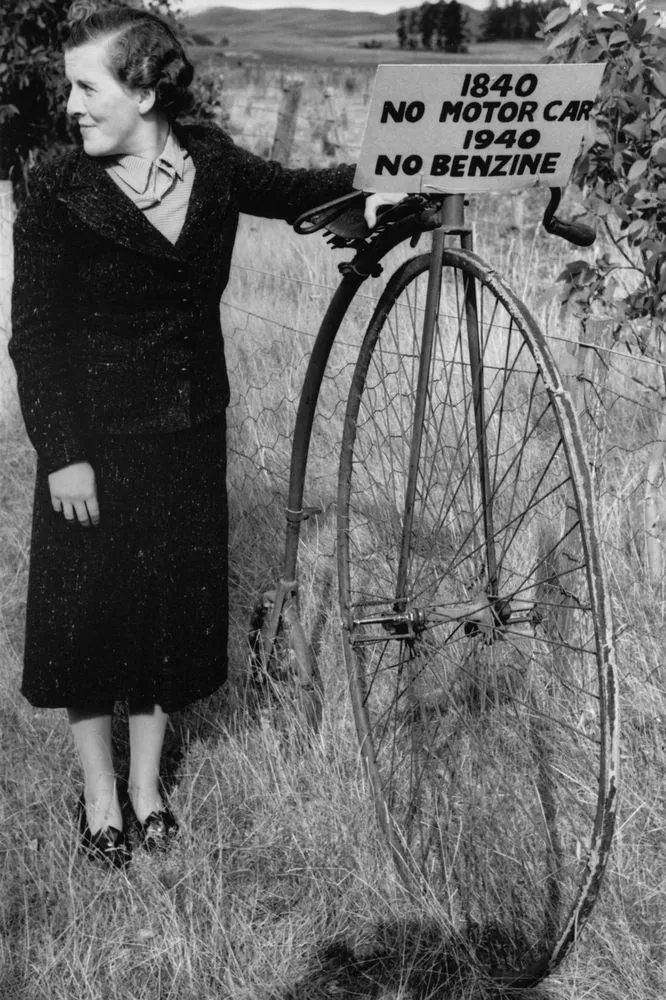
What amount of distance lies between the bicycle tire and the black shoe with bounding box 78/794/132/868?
56 centimetres

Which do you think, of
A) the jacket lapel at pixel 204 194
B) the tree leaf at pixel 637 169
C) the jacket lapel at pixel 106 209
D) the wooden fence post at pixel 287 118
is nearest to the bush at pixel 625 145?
the tree leaf at pixel 637 169

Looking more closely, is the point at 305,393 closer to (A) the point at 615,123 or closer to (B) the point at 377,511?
(B) the point at 377,511

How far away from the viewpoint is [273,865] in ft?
8.07

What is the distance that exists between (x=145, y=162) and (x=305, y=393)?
0.63m

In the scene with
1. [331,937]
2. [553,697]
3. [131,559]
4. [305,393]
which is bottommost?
[331,937]

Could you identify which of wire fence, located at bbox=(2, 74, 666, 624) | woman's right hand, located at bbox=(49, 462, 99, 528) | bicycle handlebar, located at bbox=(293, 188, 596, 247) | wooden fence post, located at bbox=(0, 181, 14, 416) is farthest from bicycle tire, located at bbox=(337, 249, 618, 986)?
wooden fence post, located at bbox=(0, 181, 14, 416)

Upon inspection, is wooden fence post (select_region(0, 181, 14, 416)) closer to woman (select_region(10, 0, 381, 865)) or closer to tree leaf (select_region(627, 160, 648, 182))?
woman (select_region(10, 0, 381, 865))

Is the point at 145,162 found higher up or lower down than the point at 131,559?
higher up

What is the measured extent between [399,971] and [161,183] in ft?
5.15

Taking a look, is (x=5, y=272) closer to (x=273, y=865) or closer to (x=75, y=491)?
(x=75, y=491)

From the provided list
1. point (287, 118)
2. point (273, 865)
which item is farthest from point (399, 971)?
point (287, 118)

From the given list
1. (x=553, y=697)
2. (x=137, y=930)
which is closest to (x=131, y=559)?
(x=137, y=930)

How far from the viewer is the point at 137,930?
2.28 meters

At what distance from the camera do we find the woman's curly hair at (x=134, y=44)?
7.29 ft
